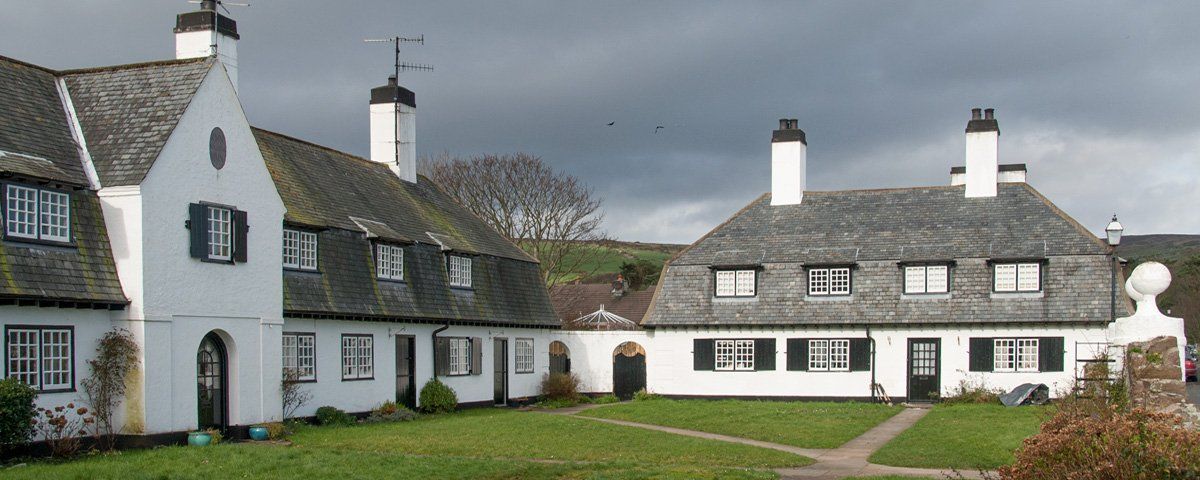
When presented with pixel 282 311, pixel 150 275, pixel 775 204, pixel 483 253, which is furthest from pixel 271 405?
pixel 775 204

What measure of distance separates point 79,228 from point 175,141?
2.42 meters

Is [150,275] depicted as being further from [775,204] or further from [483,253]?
[775,204]

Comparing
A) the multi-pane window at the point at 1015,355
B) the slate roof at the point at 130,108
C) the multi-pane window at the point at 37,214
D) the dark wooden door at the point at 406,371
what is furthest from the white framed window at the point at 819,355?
the multi-pane window at the point at 37,214

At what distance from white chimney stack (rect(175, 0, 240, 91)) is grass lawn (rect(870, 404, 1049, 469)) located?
15078 millimetres

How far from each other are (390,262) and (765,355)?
40.3 feet

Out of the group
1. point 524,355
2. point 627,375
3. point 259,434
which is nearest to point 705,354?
point 627,375

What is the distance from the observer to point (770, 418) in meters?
26.2

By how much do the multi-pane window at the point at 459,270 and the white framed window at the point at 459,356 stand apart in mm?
1494

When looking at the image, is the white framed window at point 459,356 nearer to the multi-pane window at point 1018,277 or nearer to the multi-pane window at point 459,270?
the multi-pane window at point 459,270

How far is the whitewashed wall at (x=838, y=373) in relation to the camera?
106 feet

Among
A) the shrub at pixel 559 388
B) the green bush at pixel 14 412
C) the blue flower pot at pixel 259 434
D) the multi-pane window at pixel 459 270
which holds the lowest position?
the shrub at pixel 559 388

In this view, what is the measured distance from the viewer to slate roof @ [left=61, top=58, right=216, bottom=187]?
20.6 m

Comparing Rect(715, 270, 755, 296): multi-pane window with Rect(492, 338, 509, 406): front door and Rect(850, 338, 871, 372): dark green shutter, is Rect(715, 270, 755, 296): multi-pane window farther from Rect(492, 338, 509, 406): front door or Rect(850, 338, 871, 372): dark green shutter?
Rect(492, 338, 509, 406): front door

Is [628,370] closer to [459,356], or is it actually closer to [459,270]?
[459,356]
